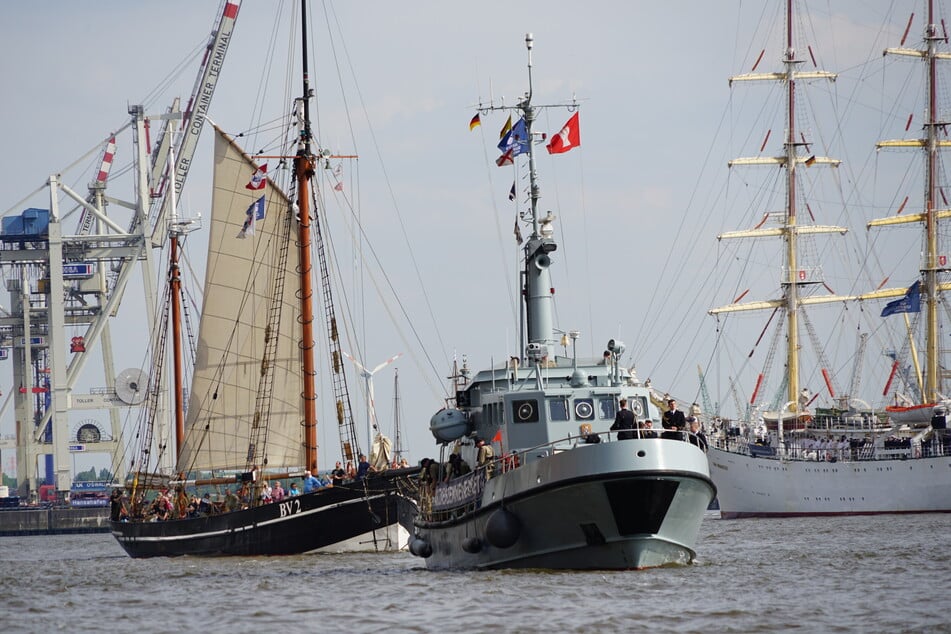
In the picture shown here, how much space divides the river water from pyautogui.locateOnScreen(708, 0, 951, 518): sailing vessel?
131ft

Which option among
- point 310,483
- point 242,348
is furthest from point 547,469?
point 242,348

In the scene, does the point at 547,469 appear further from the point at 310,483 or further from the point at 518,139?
the point at 310,483

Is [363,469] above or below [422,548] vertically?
above

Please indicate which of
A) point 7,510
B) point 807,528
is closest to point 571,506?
point 807,528

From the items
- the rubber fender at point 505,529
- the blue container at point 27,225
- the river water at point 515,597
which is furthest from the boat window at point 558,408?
the blue container at point 27,225

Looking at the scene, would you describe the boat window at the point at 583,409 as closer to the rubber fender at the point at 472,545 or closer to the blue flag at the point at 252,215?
the rubber fender at the point at 472,545

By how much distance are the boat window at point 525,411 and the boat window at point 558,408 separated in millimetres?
376

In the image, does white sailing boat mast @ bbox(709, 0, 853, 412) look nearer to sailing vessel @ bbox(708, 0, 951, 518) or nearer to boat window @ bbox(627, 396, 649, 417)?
sailing vessel @ bbox(708, 0, 951, 518)

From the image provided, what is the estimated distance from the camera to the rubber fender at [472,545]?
3494cm

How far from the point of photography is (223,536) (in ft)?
171

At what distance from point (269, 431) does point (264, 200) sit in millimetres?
9357

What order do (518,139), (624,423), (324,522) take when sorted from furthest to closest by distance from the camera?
1. (324,522)
2. (518,139)
3. (624,423)

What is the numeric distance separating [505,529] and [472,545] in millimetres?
2230

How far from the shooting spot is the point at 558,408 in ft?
117
